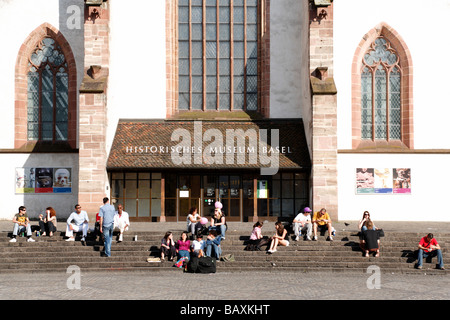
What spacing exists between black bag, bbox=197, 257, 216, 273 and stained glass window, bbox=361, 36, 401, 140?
13695 mm

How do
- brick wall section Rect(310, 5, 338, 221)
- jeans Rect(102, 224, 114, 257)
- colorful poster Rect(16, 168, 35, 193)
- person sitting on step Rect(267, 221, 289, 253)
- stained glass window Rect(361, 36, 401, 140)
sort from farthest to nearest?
1. stained glass window Rect(361, 36, 401, 140)
2. colorful poster Rect(16, 168, 35, 193)
3. brick wall section Rect(310, 5, 338, 221)
4. person sitting on step Rect(267, 221, 289, 253)
5. jeans Rect(102, 224, 114, 257)

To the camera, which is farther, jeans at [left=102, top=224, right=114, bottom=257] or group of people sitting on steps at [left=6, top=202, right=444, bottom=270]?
jeans at [left=102, top=224, right=114, bottom=257]

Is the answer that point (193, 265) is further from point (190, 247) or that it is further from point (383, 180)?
point (383, 180)

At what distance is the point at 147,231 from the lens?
816 inches

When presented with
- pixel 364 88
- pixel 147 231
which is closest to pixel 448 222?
pixel 364 88

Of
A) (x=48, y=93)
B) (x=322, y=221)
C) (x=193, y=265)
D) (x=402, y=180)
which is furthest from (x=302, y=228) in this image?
(x=48, y=93)

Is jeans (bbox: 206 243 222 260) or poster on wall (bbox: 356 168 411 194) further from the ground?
poster on wall (bbox: 356 168 411 194)

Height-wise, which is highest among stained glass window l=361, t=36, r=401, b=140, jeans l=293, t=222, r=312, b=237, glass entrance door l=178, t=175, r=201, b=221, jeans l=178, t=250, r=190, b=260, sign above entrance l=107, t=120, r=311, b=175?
stained glass window l=361, t=36, r=401, b=140

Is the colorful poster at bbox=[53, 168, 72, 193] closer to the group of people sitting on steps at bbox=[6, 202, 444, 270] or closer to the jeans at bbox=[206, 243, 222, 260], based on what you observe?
the group of people sitting on steps at bbox=[6, 202, 444, 270]

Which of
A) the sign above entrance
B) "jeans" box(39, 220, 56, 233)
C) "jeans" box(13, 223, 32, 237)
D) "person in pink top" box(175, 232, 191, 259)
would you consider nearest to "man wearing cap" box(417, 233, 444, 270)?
"person in pink top" box(175, 232, 191, 259)

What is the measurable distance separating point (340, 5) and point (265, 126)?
21.6 feet

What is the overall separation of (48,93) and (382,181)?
16.1 metres

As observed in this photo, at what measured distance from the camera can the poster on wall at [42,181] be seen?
28156 millimetres

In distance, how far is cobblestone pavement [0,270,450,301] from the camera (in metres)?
13.3
